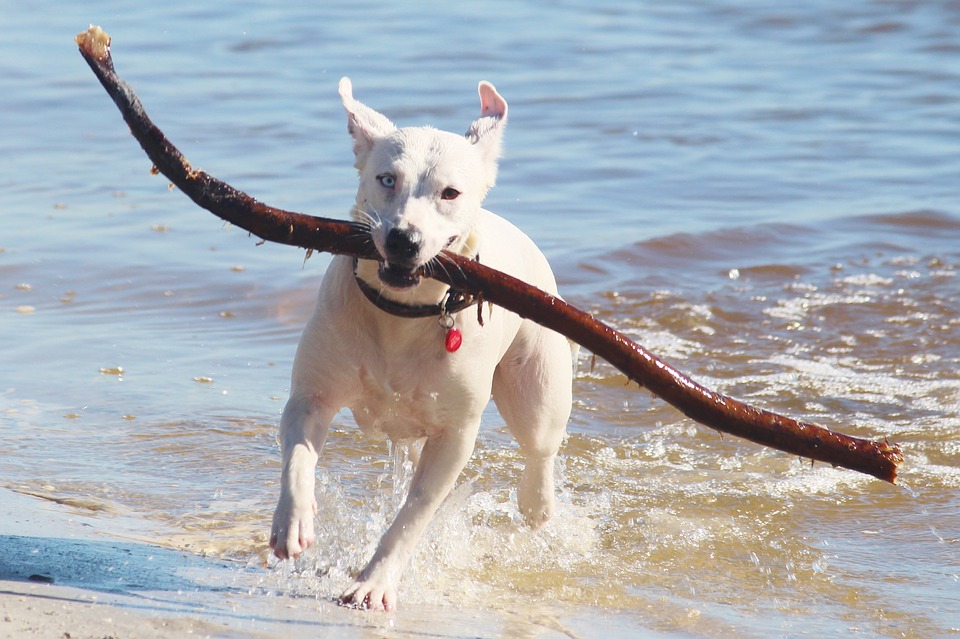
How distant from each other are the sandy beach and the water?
0.20 metres

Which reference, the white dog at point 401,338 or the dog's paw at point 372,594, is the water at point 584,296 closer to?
the dog's paw at point 372,594

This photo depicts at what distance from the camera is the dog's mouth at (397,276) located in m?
4.54

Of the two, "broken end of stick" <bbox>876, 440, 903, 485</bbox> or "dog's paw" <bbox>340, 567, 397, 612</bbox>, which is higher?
"broken end of stick" <bbox>876, 440, 903, 485</bbox>

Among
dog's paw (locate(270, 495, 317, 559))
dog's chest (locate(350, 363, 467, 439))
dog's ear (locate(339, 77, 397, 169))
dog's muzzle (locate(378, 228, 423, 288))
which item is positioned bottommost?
dog's paw (locate(270, 495, 317, 559))

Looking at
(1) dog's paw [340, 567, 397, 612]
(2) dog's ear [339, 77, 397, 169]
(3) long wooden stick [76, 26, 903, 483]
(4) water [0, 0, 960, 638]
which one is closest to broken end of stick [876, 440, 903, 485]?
(3) long wooden stick [76, 26, 903, 483]

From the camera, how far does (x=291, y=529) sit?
4.52 meters

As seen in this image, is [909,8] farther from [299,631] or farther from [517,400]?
[299,631]

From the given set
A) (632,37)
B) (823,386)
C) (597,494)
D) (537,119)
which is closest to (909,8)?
(632,37)

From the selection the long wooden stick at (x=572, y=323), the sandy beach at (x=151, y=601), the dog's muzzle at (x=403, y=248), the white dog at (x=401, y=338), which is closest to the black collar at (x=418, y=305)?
the white dog at (x=401, y=338)

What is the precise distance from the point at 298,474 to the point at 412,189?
103cm

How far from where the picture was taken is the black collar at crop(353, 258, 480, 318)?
4801 mm

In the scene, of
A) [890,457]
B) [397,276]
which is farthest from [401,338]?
[890,457]

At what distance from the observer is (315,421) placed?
4812mm

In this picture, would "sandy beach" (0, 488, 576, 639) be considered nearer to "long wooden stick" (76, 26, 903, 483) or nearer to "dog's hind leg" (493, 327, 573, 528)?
"long wooden stick" (76, 26, 903, 483)
